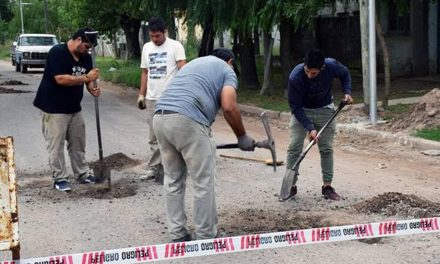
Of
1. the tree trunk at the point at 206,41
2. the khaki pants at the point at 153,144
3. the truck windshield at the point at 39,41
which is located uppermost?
the truck windshield at the point at 39,41

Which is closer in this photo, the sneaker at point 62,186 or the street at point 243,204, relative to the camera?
the street at point 243,204

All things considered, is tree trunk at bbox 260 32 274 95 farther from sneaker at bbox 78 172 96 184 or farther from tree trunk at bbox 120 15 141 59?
tree trunk at bbox 120 15 141 59

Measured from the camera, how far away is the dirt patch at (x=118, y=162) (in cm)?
863

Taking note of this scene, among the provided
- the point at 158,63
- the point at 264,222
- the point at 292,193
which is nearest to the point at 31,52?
the point at 158,63

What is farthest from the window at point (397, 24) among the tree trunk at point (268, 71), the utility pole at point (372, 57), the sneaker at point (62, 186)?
the sneaker at point (62, 186)

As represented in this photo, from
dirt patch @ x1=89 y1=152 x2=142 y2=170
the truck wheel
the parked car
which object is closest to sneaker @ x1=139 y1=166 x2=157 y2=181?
dirt patch @ x1=89 y1=152 x2=142 y2=170

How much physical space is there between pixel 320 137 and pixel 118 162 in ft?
10.8

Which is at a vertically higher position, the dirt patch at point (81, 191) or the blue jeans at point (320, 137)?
the blue jeans at point (320, 137)

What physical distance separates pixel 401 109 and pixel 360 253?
788 centimetres

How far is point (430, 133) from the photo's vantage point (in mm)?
9938

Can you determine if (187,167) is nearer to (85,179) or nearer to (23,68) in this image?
(85,179)

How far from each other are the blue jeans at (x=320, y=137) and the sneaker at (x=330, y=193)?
0.23ft

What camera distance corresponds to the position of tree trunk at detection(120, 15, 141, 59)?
108 feet

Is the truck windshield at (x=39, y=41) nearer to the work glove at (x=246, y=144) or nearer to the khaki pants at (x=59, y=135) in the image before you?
the khaki pants at (x=59, y=135)
